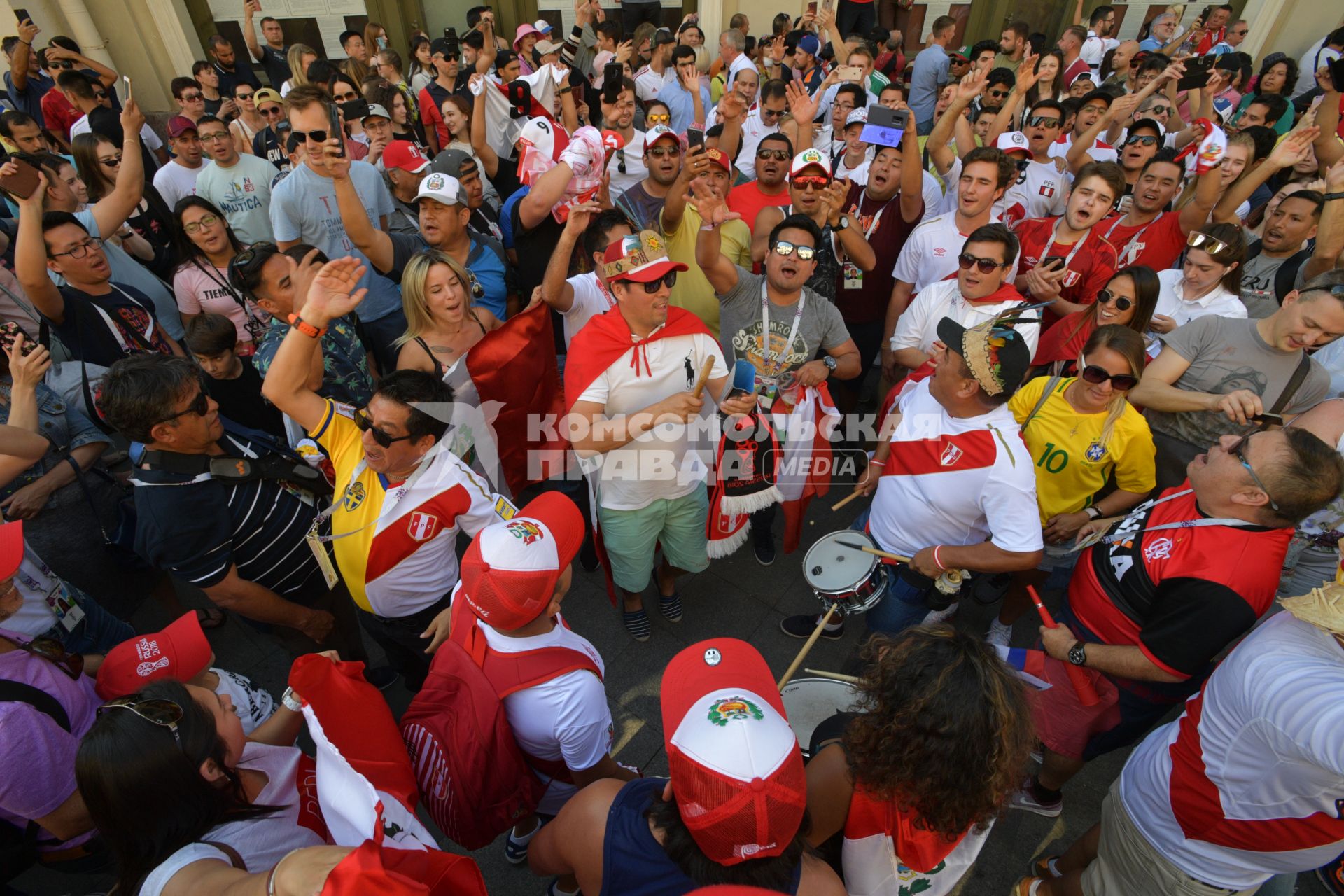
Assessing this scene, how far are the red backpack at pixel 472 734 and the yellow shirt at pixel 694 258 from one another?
101 inches

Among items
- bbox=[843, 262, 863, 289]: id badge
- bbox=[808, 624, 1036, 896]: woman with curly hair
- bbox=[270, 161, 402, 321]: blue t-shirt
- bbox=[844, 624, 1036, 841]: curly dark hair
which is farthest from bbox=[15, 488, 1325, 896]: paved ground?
Result: bbox=[270, 161, 402, 321]: blue t-shirt

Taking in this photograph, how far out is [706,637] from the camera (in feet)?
13.0

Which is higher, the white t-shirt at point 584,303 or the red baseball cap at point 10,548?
the red baseball cap at point 10,548

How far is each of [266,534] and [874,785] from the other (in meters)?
2.74

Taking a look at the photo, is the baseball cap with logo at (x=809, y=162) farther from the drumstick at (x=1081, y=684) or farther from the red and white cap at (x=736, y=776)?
the red and white cap at (x=736, y=776)

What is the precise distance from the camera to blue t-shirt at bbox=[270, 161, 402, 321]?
14.7 feet

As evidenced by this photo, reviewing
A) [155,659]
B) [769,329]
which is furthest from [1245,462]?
[155,659]

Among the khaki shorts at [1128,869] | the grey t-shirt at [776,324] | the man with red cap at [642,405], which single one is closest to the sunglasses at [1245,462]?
the khaki shorts at [1128,869]

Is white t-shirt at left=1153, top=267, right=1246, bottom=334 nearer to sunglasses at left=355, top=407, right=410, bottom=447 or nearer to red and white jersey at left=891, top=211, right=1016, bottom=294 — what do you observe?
red and white jersey at left=891, top=211, right=1016, bottom=294

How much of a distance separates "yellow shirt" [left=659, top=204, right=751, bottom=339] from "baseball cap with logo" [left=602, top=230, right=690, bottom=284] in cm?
83

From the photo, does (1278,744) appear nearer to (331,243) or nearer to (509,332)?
(509,332)

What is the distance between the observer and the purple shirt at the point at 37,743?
1.74 meters

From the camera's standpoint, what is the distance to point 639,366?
126 inches

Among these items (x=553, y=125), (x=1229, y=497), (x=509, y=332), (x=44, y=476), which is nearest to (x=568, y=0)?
(x=553, y=125)
